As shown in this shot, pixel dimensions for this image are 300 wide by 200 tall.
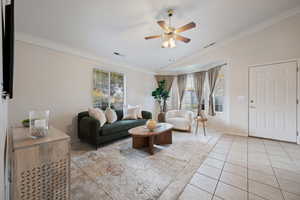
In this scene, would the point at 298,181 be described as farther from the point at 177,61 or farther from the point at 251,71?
the point at 177,61

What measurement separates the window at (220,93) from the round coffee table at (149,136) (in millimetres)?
2610

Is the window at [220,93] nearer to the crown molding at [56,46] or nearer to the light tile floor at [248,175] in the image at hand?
the light tile floor at [248,175]

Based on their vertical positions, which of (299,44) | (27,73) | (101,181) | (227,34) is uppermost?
(227,34)

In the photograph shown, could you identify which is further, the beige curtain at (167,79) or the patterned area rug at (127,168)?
the beige curtain at (167,79)

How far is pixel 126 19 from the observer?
7.80ft

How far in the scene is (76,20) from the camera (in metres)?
2.23

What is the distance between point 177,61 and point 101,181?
4715mm

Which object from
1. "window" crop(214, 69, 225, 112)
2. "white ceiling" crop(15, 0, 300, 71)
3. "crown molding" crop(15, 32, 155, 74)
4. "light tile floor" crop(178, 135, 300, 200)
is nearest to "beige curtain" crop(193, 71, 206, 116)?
"window" crop(214, 69, 225, 112)

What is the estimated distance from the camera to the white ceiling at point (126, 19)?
6.62 feet

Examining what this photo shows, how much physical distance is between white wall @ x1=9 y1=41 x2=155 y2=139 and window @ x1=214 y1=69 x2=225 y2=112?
158 inches

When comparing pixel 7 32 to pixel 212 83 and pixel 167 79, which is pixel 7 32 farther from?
pixel 167 79

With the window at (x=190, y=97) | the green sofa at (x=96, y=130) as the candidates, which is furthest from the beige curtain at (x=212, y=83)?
the green sofa at (x=96, y=130)

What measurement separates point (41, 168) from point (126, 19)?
103 inches

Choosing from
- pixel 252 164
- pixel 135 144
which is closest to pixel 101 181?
pixel 135 144
